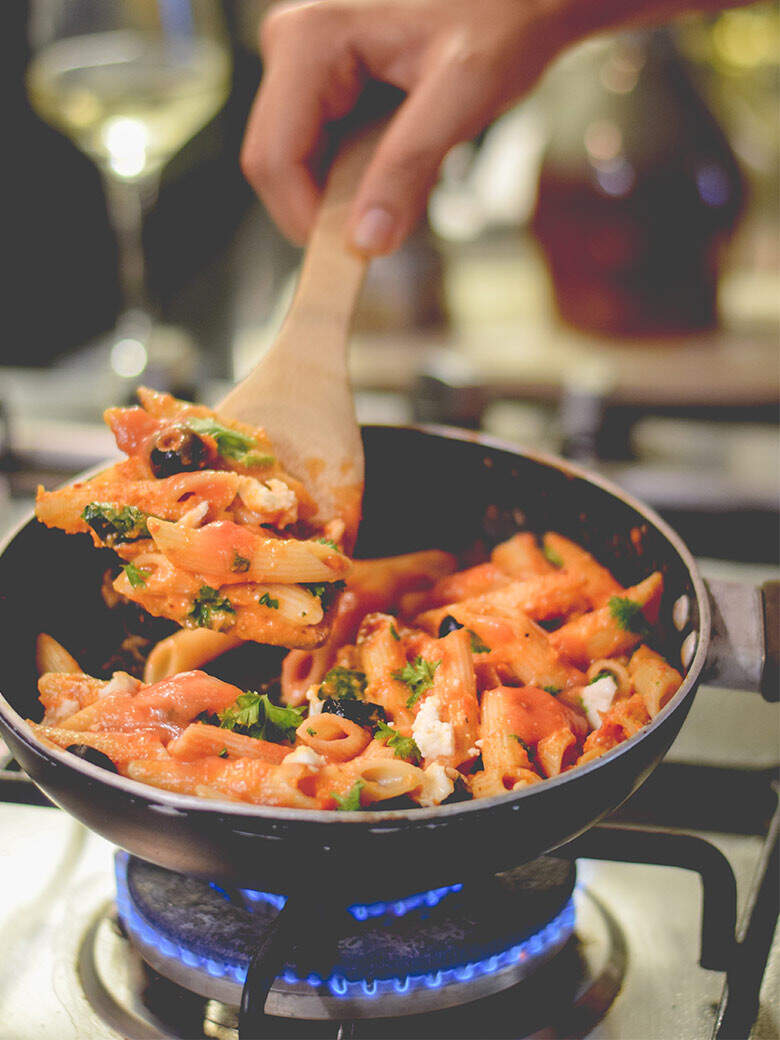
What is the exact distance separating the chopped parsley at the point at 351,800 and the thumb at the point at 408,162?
67 centimetres

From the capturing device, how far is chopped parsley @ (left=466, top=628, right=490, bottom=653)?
3.37 ft

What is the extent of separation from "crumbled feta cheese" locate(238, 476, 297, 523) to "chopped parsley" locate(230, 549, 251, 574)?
6 centimetres

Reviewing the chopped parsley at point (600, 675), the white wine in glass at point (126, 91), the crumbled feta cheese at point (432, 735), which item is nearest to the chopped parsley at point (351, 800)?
the crumbled feta cheese at point (432, 735)

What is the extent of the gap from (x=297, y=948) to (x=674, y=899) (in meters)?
0.40

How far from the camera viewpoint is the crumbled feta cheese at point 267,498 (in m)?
0.97

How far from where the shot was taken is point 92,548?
1112 mm

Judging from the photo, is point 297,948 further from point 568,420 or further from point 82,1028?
point 568,420

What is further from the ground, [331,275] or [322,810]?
[331,275]

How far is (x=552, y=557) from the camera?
1209 mm

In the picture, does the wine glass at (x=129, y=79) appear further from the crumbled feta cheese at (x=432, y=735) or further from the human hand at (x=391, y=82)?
the crumbled feta cheese at (x=432, y=735)

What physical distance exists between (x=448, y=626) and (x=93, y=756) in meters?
0.39

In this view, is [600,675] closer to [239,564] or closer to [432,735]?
[432,735]

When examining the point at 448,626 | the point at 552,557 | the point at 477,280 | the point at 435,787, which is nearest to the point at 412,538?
the point at 552,557

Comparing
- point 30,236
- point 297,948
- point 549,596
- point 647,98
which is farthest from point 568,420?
point 30,236
